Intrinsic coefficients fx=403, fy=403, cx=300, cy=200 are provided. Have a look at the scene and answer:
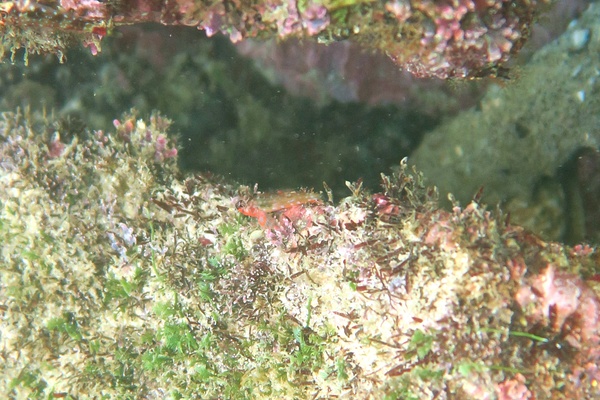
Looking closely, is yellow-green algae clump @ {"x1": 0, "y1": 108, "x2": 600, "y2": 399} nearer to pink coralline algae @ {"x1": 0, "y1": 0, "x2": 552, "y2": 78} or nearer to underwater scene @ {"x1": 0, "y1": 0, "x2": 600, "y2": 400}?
underwater scene @ {"x1": 0, "y1": 0, "x2": 600, "y2": 400}

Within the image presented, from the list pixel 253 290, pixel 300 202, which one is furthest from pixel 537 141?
pixel 253 290

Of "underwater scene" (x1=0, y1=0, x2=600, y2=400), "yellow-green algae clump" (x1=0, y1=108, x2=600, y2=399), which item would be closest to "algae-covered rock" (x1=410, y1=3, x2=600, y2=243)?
"underwater scene" (x1=0, y1=0, x2=600, y2=400)

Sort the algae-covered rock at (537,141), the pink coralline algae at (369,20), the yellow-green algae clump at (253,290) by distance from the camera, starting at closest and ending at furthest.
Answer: the yellow-green algae clump at (253,290) < the pink coralline algae at (369,20) < the algae-covered rock at (537,141)

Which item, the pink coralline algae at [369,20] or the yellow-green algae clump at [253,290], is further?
the pink coralline algae at [369,20]

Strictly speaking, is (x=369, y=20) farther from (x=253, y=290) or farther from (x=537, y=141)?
(x=537, y=141)

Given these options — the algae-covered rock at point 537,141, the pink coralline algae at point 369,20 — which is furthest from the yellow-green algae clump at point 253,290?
the algae-covered rock at point 537,141

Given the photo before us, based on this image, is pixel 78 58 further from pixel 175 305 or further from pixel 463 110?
pixel 463 110

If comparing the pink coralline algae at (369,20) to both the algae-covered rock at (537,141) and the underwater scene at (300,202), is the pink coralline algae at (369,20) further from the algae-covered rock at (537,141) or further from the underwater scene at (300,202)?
the algae-covered rock at (537,141)
